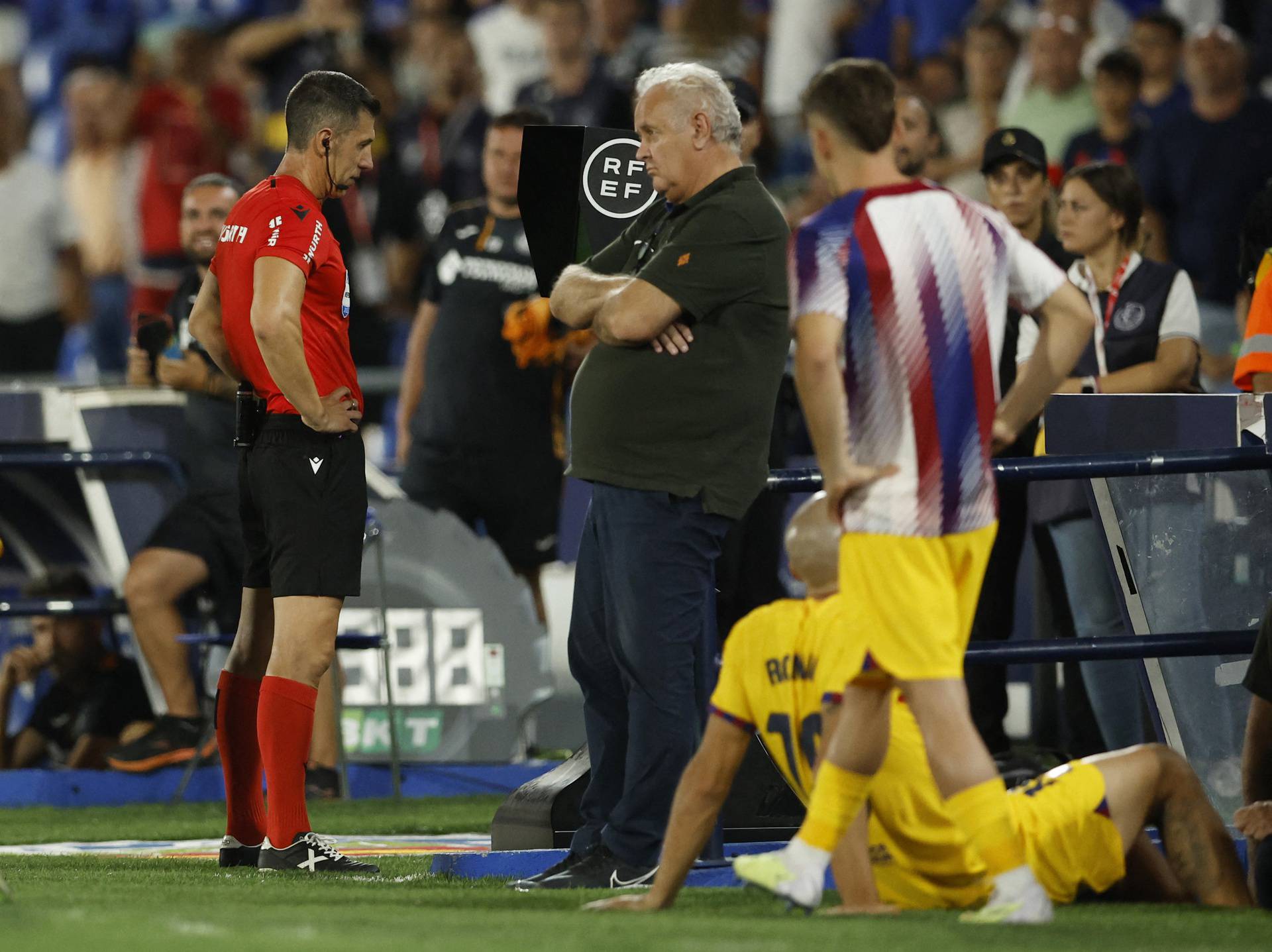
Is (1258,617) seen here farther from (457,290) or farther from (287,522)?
(457,290)

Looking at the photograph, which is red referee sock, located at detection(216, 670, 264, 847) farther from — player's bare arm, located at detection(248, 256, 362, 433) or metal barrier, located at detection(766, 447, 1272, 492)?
metal barrier, located at detection(766, 447, 1272, 492)

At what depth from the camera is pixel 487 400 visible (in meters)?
9.69

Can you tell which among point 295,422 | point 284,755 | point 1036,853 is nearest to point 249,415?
point 295,422

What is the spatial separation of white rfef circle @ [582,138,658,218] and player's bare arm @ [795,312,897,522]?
164 cm

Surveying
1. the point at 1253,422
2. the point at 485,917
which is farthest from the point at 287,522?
the point at 1253,422

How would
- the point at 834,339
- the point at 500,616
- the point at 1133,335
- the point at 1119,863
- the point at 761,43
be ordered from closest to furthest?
the point at 834,339, the point at 1119,863, the point at 1133,335, the point at 500,616, the point at 761,43

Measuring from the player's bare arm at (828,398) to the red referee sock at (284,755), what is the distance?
7.08 ft

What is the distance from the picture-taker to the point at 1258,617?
640 cm

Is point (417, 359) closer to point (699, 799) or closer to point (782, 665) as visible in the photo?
point (782, 665)

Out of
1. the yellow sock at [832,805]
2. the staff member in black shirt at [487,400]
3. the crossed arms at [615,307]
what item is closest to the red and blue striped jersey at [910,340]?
the yellow sock at [832,805]

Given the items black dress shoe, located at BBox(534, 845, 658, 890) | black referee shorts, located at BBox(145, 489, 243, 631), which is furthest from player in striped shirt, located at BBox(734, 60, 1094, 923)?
black referee shorts, located at BBox(145, 489, 243, 631)

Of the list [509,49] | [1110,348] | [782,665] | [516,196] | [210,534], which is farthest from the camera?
[509,49]

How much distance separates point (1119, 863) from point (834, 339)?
4.86 ft

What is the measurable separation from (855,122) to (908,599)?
1.02 metres
